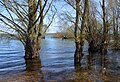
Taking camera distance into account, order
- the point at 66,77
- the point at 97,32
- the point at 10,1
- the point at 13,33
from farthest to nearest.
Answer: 1. the point at 97,32
2. the point at 13,33
3. the point at 10,1
4. the point at 66,77

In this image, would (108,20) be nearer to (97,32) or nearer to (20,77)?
(97,32)

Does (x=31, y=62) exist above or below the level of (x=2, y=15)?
below

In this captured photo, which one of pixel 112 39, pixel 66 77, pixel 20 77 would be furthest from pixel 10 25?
pixel 112 39

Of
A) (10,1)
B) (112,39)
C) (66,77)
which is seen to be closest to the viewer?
(66,77)

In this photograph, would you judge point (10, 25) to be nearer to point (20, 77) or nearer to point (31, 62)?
point (31, 62)

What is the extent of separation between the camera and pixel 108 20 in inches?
1436

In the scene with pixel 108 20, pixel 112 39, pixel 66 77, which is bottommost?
pixel 66 77

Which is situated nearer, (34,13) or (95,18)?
(34,13)

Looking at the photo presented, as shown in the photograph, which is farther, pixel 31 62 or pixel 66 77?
pixel 31 62

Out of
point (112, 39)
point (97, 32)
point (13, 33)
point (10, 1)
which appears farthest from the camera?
point (112, 39)

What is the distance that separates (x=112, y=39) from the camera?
3934cm

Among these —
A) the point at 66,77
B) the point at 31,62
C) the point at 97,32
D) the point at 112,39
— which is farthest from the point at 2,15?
the point at 112,39

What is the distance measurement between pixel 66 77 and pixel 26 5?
889cm

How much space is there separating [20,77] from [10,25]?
7128mm
